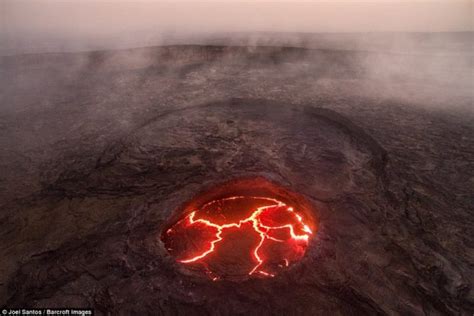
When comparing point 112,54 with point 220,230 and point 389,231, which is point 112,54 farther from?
point 389,231

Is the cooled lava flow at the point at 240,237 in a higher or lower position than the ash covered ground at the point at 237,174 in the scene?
lower

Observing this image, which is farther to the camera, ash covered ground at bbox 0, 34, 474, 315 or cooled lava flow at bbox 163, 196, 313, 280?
cooled lava flow at bbox 163, 196, 313, 280

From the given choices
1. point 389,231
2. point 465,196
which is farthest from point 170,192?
point 465,196

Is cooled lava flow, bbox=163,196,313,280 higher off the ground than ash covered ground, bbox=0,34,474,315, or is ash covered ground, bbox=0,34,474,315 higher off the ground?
ash covered ground, bbox=0,34,474,315

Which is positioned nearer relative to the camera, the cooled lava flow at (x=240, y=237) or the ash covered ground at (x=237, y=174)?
the ash covered ground at (x=237, y=174)
